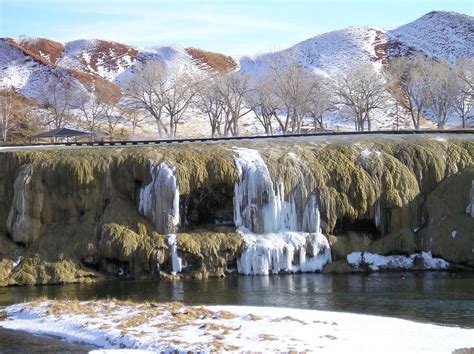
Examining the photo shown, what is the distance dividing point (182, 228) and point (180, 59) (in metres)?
112

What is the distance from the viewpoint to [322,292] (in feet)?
118

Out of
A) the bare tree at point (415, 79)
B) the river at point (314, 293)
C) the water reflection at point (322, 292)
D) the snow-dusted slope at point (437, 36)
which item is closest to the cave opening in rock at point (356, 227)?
the river at point (314, 293)

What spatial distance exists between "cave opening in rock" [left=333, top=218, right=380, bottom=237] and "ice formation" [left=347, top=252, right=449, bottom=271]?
2.25 meters

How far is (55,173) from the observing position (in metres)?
46.4

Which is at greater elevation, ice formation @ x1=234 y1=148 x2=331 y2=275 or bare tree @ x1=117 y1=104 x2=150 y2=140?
bare tree @ x1=117 y1=104 x2=150 y2=140

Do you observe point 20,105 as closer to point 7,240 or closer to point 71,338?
point 7,240

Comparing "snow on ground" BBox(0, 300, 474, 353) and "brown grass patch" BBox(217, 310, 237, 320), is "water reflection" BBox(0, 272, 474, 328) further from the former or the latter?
"brown grass patch" BBox(217, 310, 237, 320)

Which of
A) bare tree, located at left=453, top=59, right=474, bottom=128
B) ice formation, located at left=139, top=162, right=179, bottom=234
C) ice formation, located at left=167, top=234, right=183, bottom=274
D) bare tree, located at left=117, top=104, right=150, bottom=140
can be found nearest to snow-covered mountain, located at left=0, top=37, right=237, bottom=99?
bare tree, located at left=117, top=104, right=150, bottom=140

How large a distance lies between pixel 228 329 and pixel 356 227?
77.9 ft

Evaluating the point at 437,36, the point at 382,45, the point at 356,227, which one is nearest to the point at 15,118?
the point at 356,227

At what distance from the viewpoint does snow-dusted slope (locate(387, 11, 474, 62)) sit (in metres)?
147

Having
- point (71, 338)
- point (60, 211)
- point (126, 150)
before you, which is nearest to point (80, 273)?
point (60, 211)

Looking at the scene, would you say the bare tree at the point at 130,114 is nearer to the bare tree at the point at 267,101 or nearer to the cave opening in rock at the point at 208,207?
the bare tree at the point at 267,101

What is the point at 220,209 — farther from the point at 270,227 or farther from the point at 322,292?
the point at 322,292
